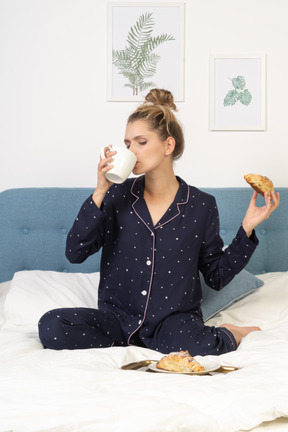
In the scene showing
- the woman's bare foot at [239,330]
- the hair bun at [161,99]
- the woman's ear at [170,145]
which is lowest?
the woman's bare foot at [239,330]

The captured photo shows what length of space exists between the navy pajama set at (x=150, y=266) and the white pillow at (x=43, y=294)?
203mm

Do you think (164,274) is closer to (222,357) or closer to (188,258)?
(188,258)

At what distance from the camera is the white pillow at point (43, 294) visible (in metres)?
2.04

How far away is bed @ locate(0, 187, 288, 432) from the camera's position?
3.66ft

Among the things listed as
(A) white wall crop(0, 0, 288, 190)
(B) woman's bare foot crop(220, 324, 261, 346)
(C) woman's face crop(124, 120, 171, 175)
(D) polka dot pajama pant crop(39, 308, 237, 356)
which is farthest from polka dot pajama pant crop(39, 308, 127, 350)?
(A) white wall crop(0, 0, 288, 190)

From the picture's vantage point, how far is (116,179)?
1.78 meters

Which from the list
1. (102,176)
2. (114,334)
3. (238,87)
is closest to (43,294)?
(114,334)

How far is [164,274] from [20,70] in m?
1.29

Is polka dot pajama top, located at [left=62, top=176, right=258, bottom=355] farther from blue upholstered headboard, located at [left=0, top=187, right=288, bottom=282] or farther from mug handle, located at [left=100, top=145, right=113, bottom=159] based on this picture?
blue upholstered headboard, located at [left=0, top=187, right=288, bottom=282]

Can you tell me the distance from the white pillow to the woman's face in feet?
1.80

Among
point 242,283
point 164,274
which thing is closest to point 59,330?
point 164,274

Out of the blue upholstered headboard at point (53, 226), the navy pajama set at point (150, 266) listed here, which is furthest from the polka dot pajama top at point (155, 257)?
the blue upholstered headboard at point (53, 226)

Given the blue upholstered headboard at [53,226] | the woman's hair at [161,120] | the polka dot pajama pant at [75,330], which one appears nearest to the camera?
the polka dot pajama pant at [75,330]

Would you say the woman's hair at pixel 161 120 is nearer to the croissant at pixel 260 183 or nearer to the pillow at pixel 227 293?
the croissant at pixel 260 183
